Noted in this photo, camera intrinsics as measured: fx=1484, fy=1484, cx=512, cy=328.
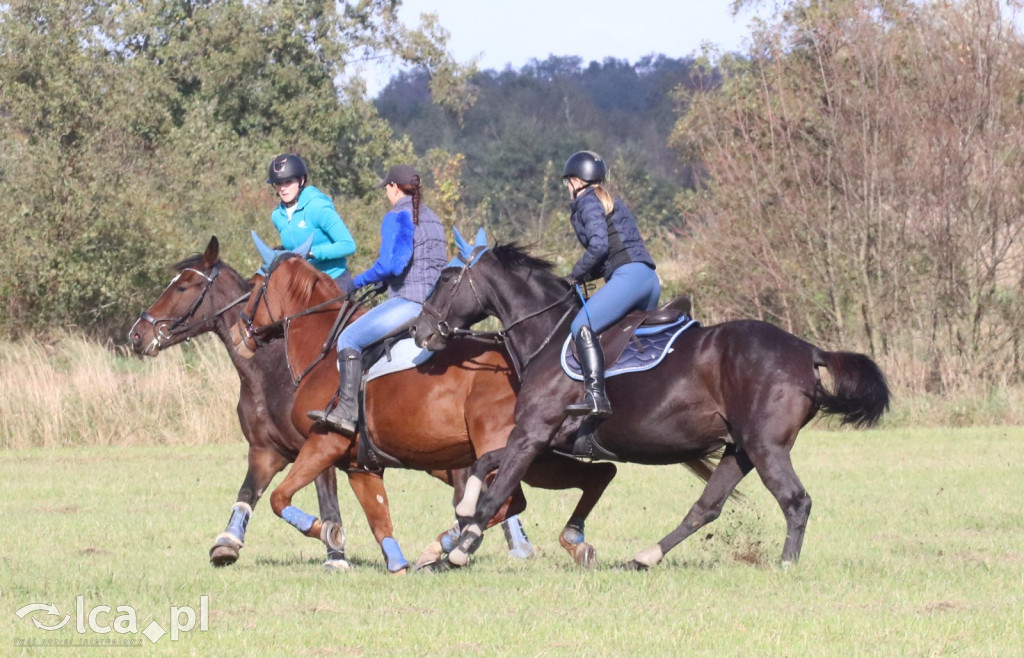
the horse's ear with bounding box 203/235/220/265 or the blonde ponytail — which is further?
the horse's ear with bounding box 203/235/220/265

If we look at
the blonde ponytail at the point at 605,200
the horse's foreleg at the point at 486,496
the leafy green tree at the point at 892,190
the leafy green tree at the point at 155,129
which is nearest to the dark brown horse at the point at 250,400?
the horse's foreleg at the point at 486,496

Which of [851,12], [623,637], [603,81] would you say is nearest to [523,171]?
[851,12]

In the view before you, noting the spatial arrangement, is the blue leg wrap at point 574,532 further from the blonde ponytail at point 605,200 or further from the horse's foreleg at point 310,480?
the blonde ponytail at point 605,200

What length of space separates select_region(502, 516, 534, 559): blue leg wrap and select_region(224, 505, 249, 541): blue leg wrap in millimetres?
1989

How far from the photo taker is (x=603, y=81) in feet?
550

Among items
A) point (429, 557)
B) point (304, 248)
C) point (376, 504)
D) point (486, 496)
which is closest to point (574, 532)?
point (486, 496)

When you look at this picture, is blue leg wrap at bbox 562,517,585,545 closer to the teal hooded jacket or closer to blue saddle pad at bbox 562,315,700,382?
blue saddle pad at bbox 562,315,700,382

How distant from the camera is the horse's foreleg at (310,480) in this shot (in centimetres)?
927

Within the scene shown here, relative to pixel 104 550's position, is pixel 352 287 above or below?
above

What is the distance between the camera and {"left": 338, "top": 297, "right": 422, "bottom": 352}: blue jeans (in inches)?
379

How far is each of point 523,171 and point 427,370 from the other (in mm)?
65571

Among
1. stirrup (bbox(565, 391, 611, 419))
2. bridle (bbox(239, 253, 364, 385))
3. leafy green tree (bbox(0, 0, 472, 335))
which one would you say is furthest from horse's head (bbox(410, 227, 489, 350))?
leafy green tree (bbox(0, 0, 472, 335))

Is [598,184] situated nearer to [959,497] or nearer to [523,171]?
[959,497]

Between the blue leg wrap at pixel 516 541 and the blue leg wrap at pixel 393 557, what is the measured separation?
1.38m
